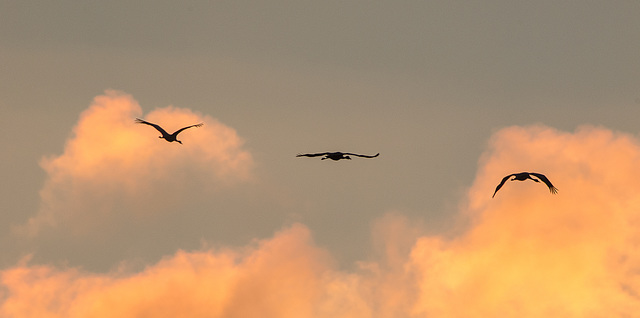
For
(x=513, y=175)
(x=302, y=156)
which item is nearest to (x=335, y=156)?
(x=302, y=156)

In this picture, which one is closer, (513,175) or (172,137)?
(513,175)

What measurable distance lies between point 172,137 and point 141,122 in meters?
7.67

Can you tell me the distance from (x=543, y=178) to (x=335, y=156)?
20.6m

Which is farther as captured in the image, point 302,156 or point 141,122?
point 141,122

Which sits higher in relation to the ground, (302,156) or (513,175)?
(513,175)

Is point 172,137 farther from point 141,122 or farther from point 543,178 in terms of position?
point 543,178

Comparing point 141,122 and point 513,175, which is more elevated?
point 513,175

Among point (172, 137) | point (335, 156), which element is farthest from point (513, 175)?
point (172, 137)

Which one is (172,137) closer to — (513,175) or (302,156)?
(302,156)

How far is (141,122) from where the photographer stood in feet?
401

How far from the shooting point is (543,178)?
4641 inches

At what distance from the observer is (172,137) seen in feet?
425

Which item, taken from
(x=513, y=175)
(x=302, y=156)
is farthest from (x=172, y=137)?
(x=513, y=175)

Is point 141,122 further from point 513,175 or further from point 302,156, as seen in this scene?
point 513,175
